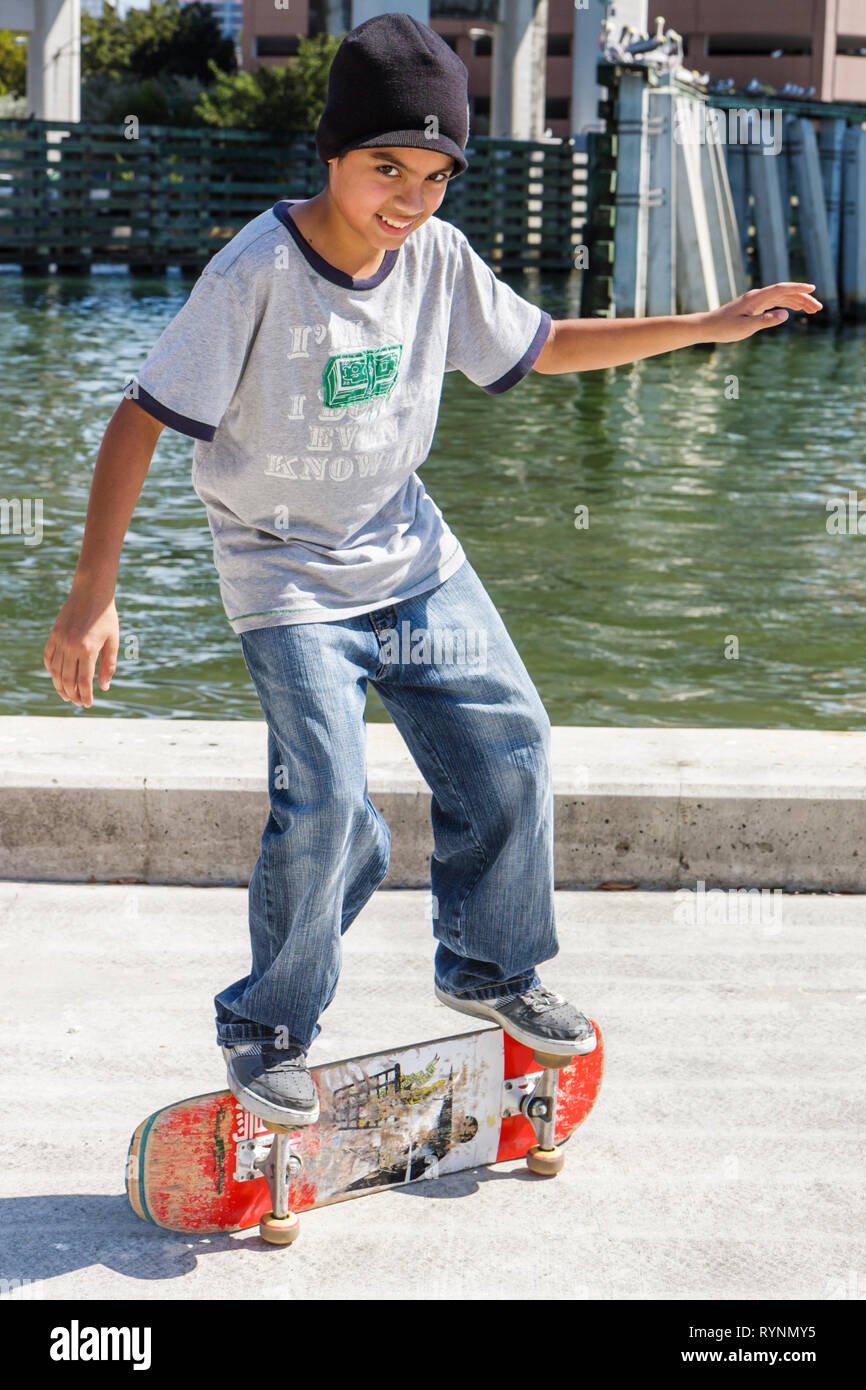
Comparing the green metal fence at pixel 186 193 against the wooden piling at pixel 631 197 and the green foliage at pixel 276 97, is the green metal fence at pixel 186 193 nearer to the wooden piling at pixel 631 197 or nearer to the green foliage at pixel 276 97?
the green foliage at pixel 276 97

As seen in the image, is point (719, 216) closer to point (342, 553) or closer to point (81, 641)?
point (342, 553)

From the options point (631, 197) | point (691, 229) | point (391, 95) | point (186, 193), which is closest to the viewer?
point (391, 95)

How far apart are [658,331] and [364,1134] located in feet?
4.96

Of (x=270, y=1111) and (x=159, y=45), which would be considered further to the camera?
(x=159, y=45)

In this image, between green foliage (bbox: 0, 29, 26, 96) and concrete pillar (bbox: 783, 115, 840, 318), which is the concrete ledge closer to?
concrete pillar (bbox: 783, 115, 840, 318)

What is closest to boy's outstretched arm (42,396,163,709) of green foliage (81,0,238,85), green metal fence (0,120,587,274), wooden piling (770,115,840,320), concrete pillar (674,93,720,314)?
concrete pillar (674,93,720,314)

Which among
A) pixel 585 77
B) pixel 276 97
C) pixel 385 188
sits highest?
pixel 585 77

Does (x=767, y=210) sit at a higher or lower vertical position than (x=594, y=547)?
higher

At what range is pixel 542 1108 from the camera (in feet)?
10.3

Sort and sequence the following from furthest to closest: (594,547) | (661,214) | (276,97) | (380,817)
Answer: (276,97) → (661,214) → (594,547) → (380,817)

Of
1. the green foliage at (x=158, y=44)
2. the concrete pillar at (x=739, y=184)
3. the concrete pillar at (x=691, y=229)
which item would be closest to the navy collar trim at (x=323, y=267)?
the concrete pillar at (x=691, y=229)

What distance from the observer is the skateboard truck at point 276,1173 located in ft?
9.36

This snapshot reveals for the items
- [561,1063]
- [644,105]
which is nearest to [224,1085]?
[561,1063]

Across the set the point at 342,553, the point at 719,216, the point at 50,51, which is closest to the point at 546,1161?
the point at 342,553
